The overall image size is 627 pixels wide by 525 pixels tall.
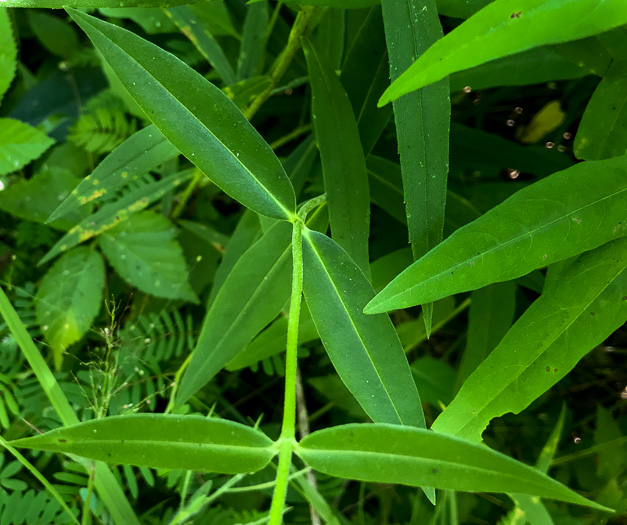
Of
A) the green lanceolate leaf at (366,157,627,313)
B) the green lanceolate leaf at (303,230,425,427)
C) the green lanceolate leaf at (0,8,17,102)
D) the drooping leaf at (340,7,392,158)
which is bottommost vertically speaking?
the green lanceolate leaf at (303,230,425,427)

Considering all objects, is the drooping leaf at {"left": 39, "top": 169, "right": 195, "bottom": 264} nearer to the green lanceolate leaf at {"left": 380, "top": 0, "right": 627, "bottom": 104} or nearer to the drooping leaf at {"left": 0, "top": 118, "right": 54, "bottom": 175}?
the drooping leaf at {"left": 0, "top": 118, "right": 54, "bottom": 175}

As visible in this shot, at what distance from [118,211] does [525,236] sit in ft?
2.40

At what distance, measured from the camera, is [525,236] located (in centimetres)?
52

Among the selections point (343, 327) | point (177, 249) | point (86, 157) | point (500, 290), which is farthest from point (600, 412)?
point (86, 157)

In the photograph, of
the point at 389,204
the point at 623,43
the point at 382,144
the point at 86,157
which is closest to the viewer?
the point at 623,43

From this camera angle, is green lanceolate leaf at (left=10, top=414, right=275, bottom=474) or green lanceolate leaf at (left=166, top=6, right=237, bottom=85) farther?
green lanceolate leaf at (left=166, top=6, right=237, bottom=85)

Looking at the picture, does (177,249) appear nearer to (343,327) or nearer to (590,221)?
(343,327)

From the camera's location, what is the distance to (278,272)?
2.33 feet

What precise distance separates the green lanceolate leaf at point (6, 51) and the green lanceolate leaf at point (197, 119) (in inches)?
21.2

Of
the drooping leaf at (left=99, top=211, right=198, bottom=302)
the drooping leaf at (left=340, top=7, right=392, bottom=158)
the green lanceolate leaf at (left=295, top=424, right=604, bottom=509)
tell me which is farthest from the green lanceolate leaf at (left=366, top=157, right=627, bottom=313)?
the drooping leaf at (left=99, top=211, right=198, bottom=302)

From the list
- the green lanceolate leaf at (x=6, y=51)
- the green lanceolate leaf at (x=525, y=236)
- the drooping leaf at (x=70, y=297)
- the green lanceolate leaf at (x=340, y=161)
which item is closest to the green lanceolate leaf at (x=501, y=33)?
the green lanceolate leaf at (x=525, y=236)

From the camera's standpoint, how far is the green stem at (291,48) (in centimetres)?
75

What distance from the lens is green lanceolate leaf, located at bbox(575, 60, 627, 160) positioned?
0.64 m

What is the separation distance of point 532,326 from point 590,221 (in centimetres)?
12
